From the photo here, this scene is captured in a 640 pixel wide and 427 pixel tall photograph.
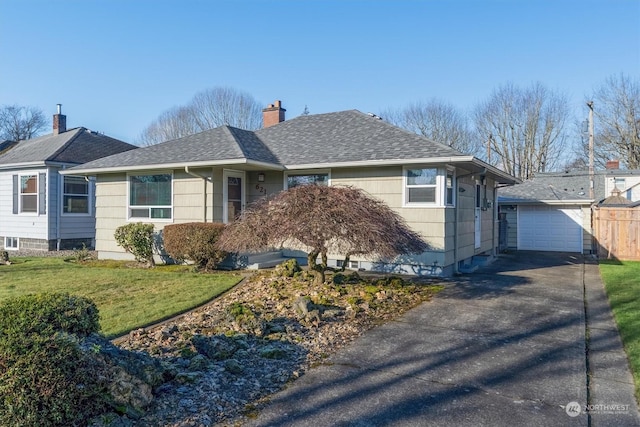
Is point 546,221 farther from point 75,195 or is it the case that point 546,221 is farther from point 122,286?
point 75,195

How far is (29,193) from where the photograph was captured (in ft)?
50.9

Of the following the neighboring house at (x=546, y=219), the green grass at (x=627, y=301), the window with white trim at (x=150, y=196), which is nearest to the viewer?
the green grass at (x=627, y=301)

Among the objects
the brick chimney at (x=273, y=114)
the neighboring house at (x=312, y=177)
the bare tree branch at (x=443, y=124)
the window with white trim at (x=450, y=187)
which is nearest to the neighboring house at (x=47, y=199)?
the neighboring house at (x=312, y=177)

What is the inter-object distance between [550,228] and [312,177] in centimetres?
1265

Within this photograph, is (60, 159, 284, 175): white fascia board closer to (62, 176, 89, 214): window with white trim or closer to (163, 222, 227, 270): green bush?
(163, 222, 227, 270): green bush

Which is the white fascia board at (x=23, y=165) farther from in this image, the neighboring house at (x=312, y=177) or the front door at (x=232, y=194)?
the front door at (x=232, y=194)

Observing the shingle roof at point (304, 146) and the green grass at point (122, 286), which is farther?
the shingle roof at point (304, 146)

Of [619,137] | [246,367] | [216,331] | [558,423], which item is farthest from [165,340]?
[619,137]

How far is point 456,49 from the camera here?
17266mm

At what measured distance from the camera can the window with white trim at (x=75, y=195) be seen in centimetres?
1529

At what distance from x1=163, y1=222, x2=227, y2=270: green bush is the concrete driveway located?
536 centimetres

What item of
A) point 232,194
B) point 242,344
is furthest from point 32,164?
point 242,344

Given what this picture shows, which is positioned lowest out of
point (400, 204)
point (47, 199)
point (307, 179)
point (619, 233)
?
point (619, 233)

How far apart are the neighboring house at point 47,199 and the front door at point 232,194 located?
728cm
